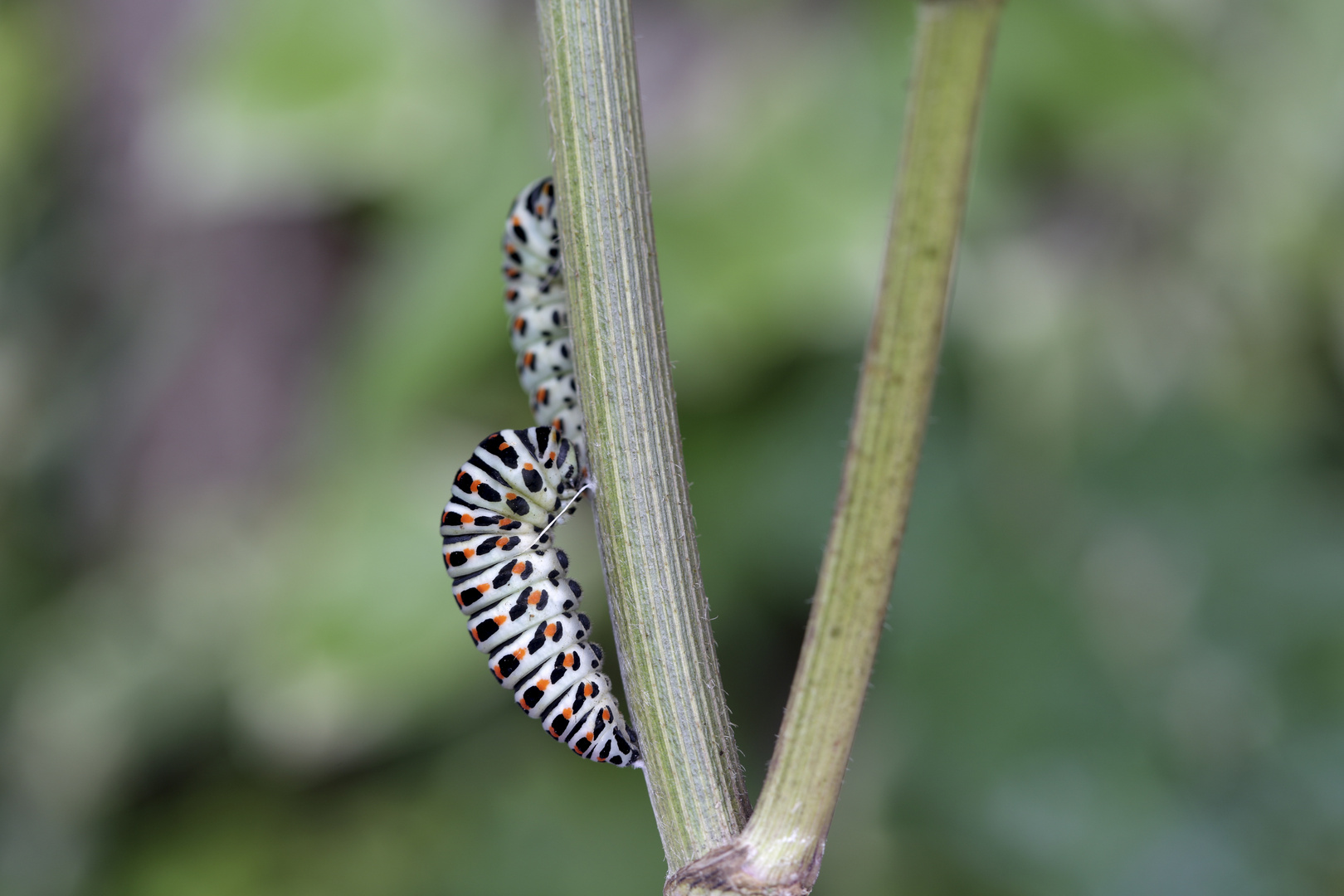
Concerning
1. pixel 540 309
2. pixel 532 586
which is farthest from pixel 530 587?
pixel 540 309

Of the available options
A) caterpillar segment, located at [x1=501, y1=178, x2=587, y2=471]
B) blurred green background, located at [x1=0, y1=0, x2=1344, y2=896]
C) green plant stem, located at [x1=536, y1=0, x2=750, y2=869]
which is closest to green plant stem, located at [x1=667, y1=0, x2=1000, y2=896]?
green plant stem, located at [x1=536, y1=0, x2=750, y2=869]

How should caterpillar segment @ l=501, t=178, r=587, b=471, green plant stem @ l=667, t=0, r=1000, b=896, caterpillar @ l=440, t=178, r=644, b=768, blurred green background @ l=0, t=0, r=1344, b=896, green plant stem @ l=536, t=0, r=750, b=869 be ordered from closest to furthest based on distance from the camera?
1. green plant stem @ l=667, t=0, r=1000, b=896
2. green plant stem @ l=536, t=0, r=750, b=869
3. caterpillar @ l=440, t=178, r=644, b=768
4. caterpillar segment @ l=501, t=178, r=587, b=471
5. blurred green background @ l=0, t=0, r=1344, b=896

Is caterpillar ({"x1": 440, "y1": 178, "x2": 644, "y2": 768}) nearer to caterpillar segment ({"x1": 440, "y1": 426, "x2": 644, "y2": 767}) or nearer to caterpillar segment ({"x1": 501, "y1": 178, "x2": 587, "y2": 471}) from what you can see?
Answer: caterpillar segment ({"x1": 440, "y1": 426, "x2": 644, "y2": 767})

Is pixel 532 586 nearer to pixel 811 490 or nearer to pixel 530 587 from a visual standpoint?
pixel 530 587

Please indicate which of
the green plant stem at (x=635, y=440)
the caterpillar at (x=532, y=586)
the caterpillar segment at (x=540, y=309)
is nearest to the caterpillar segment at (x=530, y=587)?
the caterpillar at (x=532, y=586)

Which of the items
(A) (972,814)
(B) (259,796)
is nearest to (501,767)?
(B) (259,796)

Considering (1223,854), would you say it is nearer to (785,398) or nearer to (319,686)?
(785,398)

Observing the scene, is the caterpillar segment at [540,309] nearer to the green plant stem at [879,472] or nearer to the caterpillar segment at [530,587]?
the caterpillar segment at [530,587]
